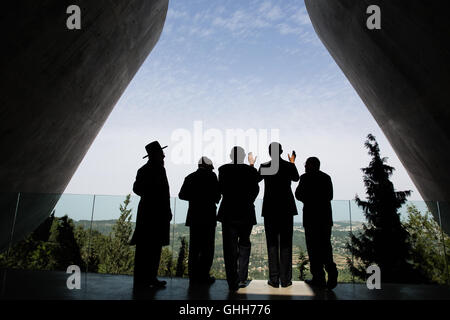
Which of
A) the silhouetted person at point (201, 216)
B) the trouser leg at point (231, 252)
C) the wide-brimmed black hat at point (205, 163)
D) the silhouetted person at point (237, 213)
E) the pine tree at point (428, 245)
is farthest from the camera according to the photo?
the pine tree at point (428, 245)

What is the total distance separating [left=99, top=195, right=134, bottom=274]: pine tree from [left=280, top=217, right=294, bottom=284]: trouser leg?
7.84 feet

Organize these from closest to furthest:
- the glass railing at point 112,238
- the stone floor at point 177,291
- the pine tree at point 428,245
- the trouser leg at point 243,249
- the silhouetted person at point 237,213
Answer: the stone floor at point 177,291 < the silhouetted person at point 237,213 < the trouser leg at point 243,249 < the glass railing at point 112,238 < the pine tree at point 428,245

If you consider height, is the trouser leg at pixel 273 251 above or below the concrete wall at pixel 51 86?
below

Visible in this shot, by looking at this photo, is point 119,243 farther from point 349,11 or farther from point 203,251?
point 349,11

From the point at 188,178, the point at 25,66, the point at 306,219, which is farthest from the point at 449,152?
the point at 25,66

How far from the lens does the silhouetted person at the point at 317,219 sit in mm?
3334

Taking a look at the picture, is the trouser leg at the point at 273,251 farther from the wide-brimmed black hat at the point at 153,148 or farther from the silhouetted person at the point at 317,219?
the wide-brimmed black hat at the point at 153,148

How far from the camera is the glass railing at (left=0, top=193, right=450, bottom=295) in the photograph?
13.2 ft

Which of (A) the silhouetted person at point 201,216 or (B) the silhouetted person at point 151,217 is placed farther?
(A) the silhouetted person at point 201,216

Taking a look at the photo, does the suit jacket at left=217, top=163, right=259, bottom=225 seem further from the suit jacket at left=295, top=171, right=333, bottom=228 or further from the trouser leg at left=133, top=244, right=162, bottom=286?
the trouser leg at left=133, top=244, right=162, bottom=286

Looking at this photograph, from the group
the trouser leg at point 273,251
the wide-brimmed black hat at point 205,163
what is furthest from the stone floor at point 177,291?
the wide-brimmed black hat at point 205,163

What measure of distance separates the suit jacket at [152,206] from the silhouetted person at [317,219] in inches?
72.3

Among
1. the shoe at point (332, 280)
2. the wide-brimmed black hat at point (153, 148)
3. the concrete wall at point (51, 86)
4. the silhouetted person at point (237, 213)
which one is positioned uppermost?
the concrete wall at point (51, 86)

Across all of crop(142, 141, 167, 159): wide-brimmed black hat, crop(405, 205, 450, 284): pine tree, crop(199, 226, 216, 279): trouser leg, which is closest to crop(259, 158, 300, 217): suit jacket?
crop(199, 226, 216, 279): trouser leg
